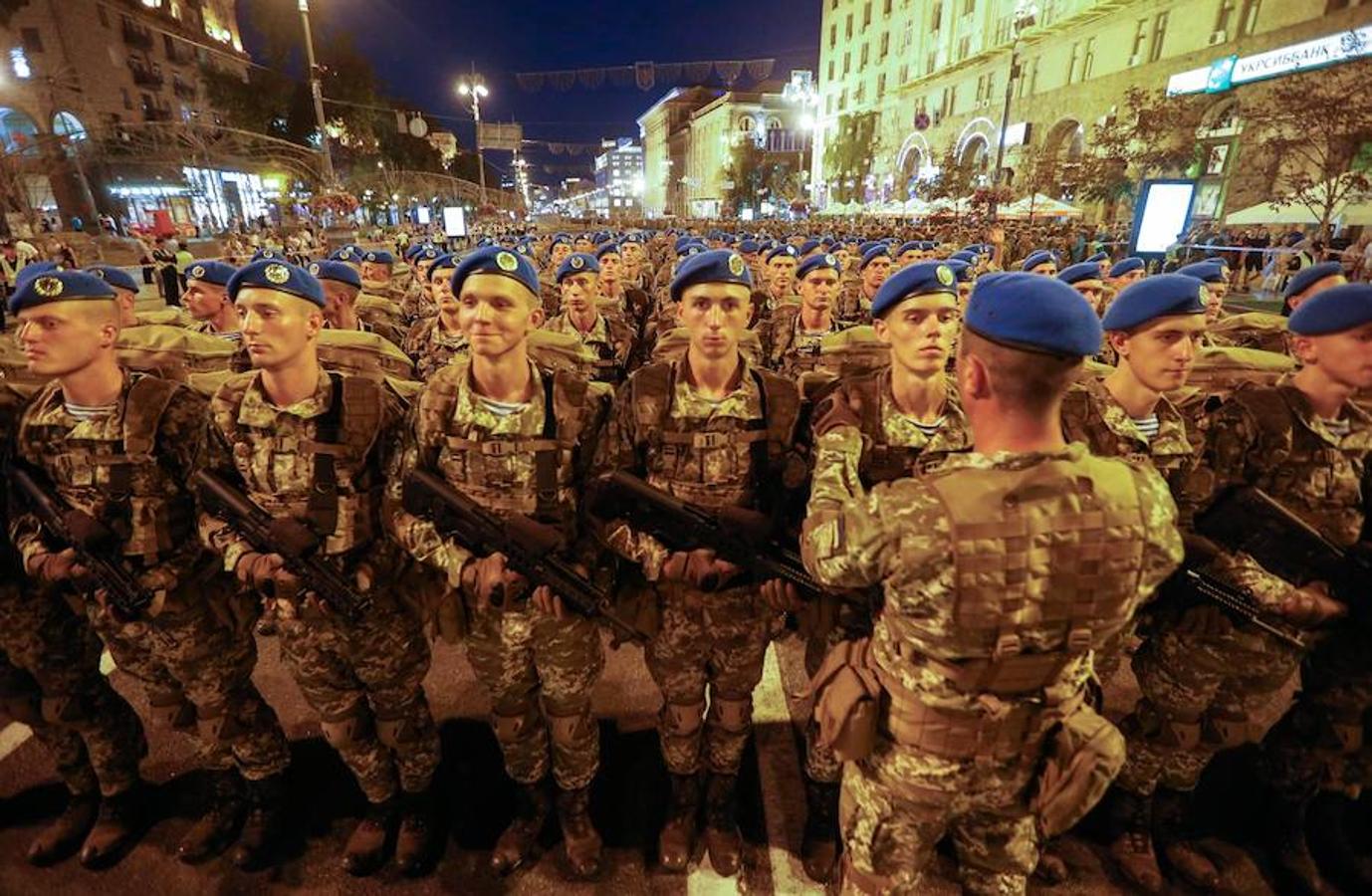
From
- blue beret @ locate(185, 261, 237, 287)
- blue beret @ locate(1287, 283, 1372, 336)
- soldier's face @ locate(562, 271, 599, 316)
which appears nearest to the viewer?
blue beret @ locate(1287, 283, 1372, 336)

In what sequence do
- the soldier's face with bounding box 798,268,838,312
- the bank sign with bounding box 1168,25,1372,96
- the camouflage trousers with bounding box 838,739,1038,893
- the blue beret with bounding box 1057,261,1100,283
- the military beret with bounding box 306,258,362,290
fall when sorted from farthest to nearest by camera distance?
1. the bank sign with bounding box 1168,25,1372,96
2. the soldier's face with bounding box 798,268,838,312
3. the military beret with bounding box 306,258,362,290
4. the blue beret with bounding box 1057,261,1100,283
5. the camouflage trousers with bounding box 838,739,1038,893

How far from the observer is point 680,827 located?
330 cm

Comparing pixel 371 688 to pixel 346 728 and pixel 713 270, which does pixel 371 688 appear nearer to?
pixel 346 728

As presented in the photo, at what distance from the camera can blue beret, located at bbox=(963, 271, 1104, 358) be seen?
5.65 feet

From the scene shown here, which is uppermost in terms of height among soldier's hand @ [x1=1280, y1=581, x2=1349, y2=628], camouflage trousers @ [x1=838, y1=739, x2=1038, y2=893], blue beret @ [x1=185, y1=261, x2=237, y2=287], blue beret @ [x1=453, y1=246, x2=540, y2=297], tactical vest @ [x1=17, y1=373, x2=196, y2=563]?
blue beret @ [x1=453, y1=246, x2=540, y2=297]

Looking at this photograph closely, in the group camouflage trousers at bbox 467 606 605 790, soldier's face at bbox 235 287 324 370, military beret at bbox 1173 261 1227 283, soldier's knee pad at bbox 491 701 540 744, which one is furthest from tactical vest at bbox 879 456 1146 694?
military beret at bbox 1173 261 1227 283

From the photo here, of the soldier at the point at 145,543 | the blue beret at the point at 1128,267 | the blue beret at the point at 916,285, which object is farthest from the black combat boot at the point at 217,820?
the blue beret at the point at 1128,267

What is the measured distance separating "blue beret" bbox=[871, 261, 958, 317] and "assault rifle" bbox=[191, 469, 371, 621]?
271 centimetres

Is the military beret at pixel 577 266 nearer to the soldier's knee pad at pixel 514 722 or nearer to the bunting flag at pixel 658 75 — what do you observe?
the soldier's knee pad at pixel 514 722

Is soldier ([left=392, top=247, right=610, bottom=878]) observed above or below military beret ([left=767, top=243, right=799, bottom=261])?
below

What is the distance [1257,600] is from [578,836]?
3249mm

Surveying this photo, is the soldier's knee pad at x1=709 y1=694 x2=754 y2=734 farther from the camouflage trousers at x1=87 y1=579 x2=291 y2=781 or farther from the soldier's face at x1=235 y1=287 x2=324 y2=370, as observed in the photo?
the soldier's face at x1=235 y1=287 x2=324 y2=370

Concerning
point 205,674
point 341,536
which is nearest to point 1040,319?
point 341,536

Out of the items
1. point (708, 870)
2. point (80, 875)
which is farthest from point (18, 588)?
point (708, 870)
